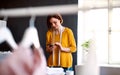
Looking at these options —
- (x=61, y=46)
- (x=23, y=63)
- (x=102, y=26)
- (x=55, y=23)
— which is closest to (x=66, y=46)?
(x=61, y=46)

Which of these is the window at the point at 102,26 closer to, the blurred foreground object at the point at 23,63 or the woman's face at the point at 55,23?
the woman's face at the point at 55,23

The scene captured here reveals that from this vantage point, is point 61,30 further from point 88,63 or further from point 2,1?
point 2,1

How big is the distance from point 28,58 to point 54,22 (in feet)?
10.5

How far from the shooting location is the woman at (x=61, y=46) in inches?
140

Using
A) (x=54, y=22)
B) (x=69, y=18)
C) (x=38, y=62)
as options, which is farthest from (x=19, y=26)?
(x=38, y=62)

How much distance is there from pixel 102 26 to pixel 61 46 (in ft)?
2.57

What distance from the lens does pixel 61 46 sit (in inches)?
140

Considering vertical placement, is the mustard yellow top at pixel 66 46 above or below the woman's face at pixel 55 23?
below

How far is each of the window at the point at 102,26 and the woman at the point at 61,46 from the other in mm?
163

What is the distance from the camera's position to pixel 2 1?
374 centimetres

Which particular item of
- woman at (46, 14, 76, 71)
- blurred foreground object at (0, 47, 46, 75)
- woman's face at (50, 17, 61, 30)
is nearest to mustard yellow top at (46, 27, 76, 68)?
woman at (46, 14, 76, 71)

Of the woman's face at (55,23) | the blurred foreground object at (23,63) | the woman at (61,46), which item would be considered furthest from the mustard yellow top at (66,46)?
the blurred foreground object at (23,63)

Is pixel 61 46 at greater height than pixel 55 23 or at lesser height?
lesser

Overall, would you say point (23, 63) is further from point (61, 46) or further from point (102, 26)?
point (102, 26)
